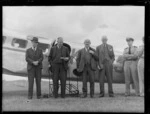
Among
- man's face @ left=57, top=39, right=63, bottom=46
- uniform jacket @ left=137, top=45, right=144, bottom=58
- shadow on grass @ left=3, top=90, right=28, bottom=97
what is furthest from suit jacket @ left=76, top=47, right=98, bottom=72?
shadow on grass @ left=3, top=90, right=28, bottom=97

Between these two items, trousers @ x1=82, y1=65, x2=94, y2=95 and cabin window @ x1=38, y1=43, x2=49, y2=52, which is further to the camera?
cabin window @ x1=38, y1=43, x2=49, y2=52

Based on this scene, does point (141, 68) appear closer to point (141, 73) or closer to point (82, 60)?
point (141, 73)

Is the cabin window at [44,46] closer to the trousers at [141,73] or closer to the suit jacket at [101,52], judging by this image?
the suit jacket at [101,52]

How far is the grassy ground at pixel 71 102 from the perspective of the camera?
1159 centimetres

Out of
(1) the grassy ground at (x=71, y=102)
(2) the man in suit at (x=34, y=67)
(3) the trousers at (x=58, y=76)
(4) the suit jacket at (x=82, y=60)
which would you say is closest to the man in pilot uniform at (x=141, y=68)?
(1) the grassy ground at (x=71, y=102)

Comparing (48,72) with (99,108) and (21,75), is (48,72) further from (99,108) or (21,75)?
(99,108)

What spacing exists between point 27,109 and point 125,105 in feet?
10.8

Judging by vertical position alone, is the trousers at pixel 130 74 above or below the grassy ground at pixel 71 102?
above

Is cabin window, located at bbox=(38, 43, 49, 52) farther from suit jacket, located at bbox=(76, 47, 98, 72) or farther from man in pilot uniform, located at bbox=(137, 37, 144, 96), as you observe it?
man in pilot uniform, located at bbox=(137, 37, 144, 96)

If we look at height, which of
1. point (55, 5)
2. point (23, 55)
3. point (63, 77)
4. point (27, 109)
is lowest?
point (27, 109)

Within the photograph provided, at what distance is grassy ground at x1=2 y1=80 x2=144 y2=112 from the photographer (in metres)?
11.6

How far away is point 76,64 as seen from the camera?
12.0 meters

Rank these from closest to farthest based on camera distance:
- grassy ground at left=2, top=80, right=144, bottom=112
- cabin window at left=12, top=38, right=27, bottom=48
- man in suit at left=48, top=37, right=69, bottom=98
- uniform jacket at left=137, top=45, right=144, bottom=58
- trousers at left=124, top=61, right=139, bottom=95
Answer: grassy ground at left=2, top=80, right=144, bottom=112 < uniform jacket at left=137, top=45, right=144, bottom=58 < man in suit at left=48, top=37, right=69, bottom=98 < trousers at left=124, top=61, right=139, bottom=95 < cabin window at left=12, top=38, right=27, bottom=48
